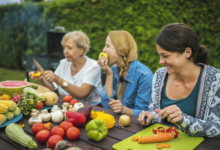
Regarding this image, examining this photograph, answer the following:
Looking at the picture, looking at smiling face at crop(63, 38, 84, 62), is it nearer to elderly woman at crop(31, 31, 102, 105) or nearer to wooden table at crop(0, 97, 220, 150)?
elderly woman at crop(31, 31, 102, 105)

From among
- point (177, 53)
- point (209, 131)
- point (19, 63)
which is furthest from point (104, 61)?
point (19, 63)

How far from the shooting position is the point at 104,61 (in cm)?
250

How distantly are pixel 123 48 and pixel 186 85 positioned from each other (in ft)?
3.05

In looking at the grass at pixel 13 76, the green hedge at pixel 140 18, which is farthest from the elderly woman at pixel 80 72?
the grass at pixel 13 76

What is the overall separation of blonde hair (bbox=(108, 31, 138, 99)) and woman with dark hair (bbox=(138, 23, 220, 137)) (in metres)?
0.55

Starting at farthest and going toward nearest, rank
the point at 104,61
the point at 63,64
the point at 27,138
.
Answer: the point at 63,64 → the point at 104,61 → the point at 27,138

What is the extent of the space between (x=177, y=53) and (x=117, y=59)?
0.97 metres

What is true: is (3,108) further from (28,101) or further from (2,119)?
(28,101)

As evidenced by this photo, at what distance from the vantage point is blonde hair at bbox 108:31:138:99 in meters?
2.51

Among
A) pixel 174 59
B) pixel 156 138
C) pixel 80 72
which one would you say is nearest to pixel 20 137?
pixel 156 138

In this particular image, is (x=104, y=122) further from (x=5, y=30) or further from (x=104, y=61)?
(x=5, y=30)

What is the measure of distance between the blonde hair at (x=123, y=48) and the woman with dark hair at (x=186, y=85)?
0.55 meters

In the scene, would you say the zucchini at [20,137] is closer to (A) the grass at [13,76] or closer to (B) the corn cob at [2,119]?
(B) the corn cob at [2,119]

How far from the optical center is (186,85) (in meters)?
1.98
